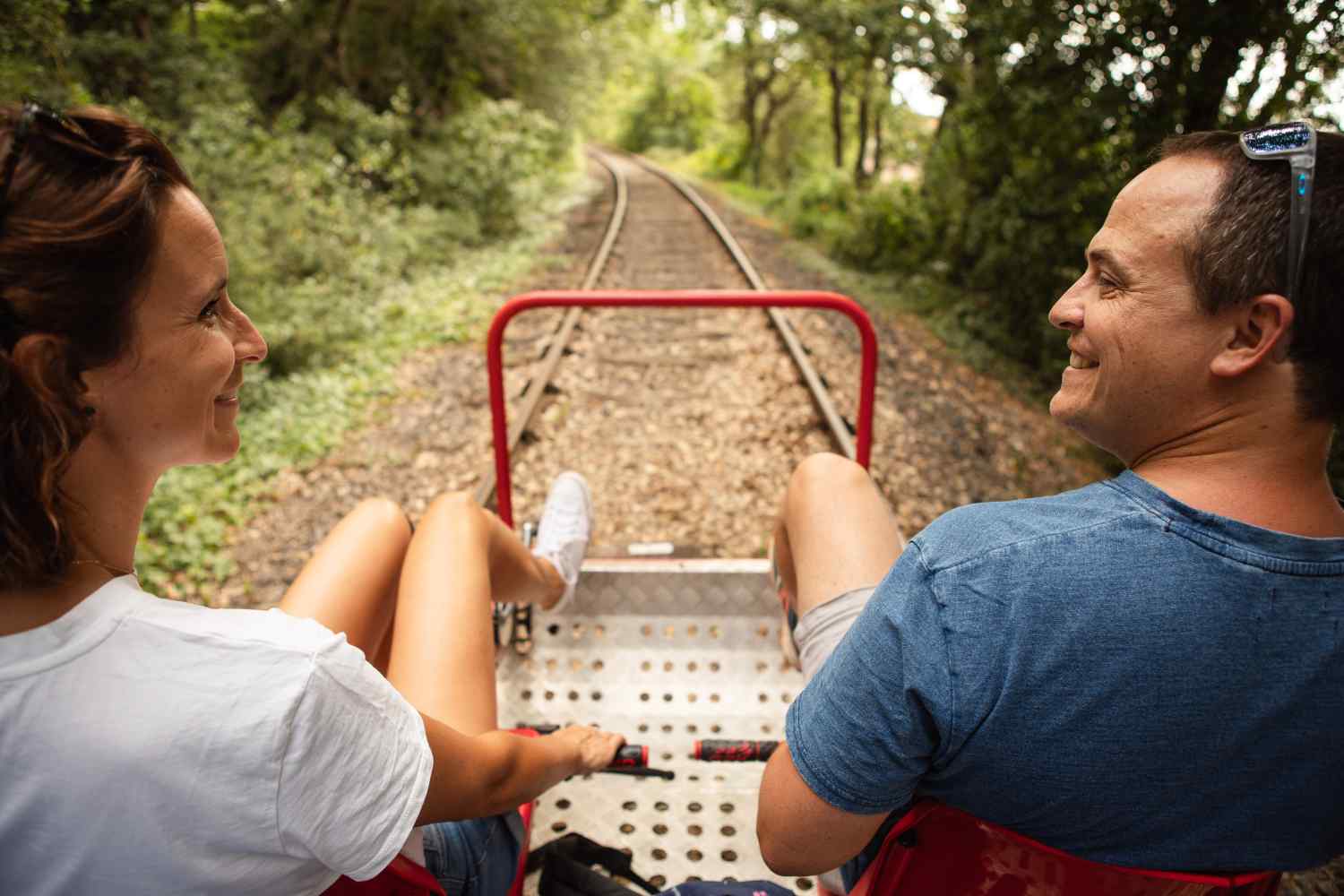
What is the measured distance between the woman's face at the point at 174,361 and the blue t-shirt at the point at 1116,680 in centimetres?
95

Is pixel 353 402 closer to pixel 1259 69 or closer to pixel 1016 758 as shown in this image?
pixel 1016 758

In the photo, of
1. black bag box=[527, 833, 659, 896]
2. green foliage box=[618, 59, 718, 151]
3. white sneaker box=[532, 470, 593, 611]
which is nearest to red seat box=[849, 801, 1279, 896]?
black bag box=[527, 833, 659, 896]

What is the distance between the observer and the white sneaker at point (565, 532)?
269cm

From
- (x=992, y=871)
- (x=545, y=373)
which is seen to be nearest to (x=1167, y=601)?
(x=992, y=871)

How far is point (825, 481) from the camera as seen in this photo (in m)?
2.12

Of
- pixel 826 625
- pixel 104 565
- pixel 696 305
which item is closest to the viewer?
pixel 104 565

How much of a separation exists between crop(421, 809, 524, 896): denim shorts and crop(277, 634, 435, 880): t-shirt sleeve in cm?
45

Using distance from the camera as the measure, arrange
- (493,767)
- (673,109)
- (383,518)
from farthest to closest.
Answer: (673,109) → (383,518) → (493,767)

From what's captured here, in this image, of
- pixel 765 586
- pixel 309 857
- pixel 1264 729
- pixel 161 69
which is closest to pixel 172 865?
pixel 309 857

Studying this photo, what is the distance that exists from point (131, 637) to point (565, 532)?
1854mm

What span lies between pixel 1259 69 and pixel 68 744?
5.71 meters

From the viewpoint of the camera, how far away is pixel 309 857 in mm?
1012

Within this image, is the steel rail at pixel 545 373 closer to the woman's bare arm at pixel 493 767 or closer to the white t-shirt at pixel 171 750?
the woman's bare arm at pixel 493 767

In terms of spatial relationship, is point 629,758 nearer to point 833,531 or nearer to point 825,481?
point 833,531
